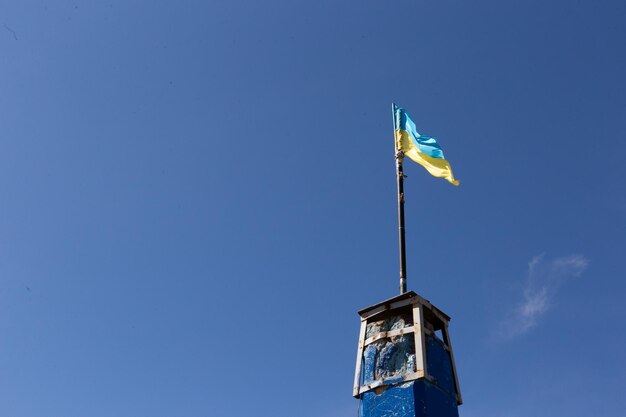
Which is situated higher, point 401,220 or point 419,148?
point 419,148

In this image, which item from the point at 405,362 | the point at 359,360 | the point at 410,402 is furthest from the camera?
the point at 359,360

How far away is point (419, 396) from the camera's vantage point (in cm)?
791

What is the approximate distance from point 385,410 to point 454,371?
55.3 inches

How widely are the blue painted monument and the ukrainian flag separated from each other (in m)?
4.26

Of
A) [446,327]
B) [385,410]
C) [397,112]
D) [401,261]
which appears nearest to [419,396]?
[385,410]

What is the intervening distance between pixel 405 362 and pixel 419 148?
5.97m

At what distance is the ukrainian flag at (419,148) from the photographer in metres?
12.9

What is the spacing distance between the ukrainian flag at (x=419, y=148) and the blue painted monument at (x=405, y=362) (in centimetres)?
426

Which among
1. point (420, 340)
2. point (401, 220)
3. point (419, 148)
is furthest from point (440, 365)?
point (419, 148)

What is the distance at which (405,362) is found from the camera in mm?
8383

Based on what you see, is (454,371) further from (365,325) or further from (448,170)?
(448,170)

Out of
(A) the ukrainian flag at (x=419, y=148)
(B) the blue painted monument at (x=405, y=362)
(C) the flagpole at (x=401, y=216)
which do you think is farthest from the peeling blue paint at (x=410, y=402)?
(A) the ukrainian flag at (x=419, y=148)

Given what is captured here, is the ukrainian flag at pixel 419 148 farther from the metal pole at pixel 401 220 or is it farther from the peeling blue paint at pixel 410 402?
the peeling blue paint at pixel 410 402

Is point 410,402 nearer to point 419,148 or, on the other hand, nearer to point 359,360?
point 359,360
